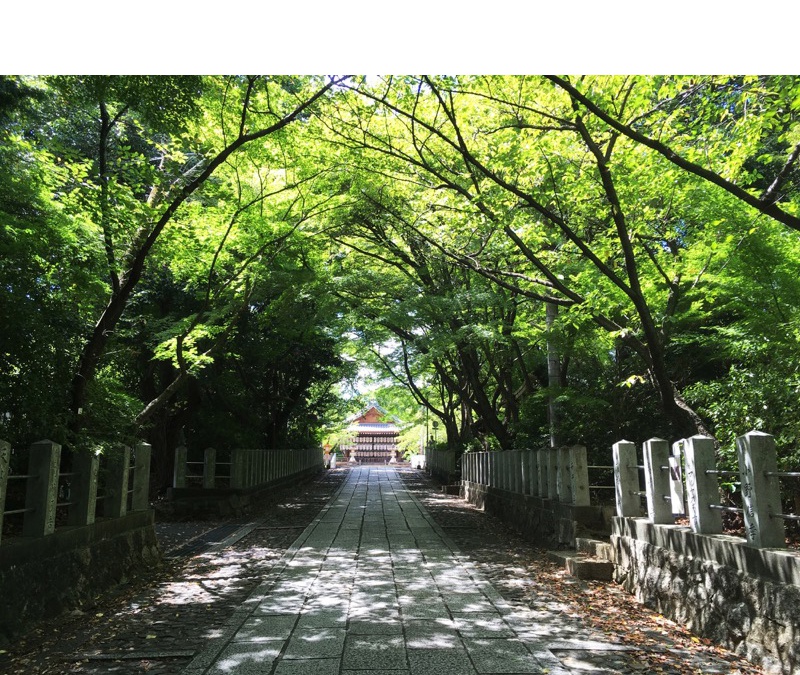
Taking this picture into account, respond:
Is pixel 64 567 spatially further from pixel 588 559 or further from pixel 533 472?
pixel 533 472

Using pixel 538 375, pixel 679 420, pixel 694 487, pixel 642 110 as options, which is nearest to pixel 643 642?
pixel 694 487

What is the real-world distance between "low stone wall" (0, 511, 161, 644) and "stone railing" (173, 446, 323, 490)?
6410 millimetres

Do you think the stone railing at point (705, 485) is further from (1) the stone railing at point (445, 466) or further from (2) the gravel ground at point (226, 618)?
(1) the stone railing at point (445, 466)

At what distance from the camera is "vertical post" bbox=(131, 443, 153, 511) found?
8.88m

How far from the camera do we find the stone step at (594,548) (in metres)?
7.89

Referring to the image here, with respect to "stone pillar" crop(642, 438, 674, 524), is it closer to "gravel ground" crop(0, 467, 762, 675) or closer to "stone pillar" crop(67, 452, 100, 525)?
"gravel ground" crop(0, 467, 762, 675)

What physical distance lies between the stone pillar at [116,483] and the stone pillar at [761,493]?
699cm

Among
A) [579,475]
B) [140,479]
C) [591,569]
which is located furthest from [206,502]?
[591,569]

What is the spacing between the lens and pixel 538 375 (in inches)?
689

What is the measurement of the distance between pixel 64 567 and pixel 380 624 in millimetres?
3235

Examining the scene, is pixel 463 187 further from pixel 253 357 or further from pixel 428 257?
pixel 253 357

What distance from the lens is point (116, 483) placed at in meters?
7.85

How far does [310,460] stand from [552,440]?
22613mm

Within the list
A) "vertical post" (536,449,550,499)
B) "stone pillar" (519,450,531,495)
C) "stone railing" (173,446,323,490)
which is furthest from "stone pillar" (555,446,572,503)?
"stone railing" (173,446,323,490)
